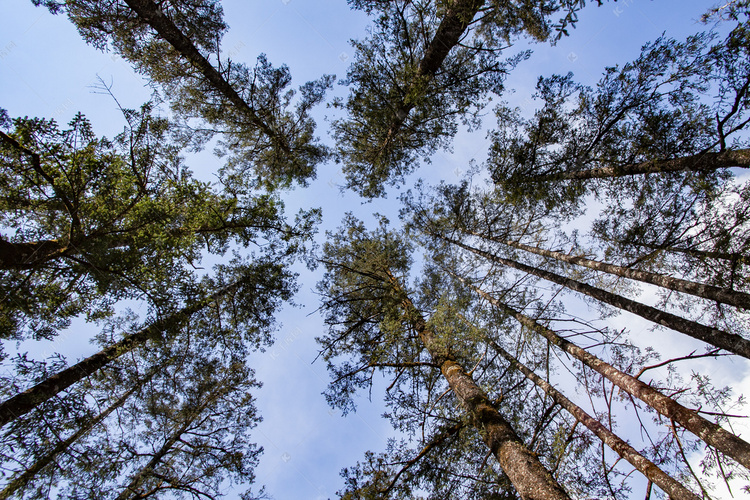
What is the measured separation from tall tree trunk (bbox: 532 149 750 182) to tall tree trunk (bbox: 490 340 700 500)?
15.9 feet

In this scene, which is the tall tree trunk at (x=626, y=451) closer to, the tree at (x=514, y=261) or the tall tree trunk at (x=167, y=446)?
the tree at (x=514, y=261)

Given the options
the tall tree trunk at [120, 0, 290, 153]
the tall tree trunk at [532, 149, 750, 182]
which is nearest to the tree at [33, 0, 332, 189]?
the tall tree trunk at [120, 0, 290, 153]

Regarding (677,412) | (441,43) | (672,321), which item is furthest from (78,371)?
(441,43)

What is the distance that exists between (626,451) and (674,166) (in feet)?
17.8

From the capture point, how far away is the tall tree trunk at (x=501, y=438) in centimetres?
394

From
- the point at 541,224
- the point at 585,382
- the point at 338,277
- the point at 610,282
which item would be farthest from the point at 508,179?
the point at 338,277

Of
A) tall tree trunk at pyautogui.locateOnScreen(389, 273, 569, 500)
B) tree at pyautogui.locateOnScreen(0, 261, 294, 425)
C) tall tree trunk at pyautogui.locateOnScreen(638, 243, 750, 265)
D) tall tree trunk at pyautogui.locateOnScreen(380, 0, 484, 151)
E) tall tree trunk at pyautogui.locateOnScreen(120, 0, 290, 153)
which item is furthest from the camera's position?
tall tree trunk at pyautogui.locateOnScreen(120, 0, 290, 153)

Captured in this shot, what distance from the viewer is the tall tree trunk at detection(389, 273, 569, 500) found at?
155 inches

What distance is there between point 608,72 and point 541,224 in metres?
4.57

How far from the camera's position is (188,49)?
8594 millimetres

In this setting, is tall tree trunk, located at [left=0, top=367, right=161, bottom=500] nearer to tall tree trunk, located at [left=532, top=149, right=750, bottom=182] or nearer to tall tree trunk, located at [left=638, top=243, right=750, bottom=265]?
tall tree trunk, located at [left=532, top=149, right=750, bottom=182]

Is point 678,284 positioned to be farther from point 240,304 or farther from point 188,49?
point 188,49

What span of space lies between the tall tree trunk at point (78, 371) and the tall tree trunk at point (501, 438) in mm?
5901

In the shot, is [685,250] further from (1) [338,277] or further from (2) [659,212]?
(1) [338,277]
